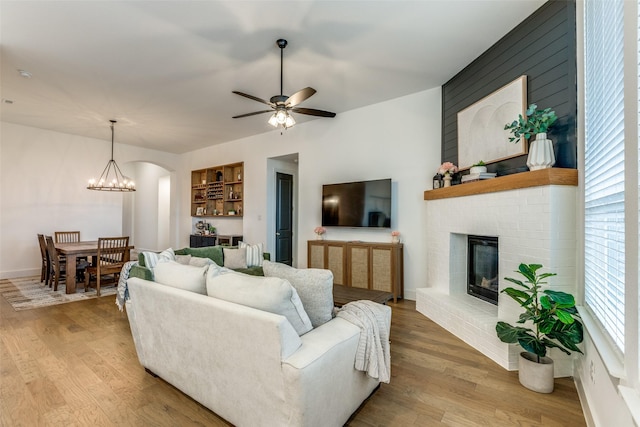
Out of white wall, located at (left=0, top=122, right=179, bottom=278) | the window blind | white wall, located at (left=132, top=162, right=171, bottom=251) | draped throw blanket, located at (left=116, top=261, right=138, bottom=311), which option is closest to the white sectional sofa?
the window blind

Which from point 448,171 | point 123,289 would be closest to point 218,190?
point 123,289

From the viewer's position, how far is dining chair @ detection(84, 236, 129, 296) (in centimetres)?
477

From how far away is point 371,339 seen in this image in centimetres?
184

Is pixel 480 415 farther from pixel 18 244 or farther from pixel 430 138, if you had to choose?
pixel 18 244

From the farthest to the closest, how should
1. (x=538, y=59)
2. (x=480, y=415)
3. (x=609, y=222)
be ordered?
(x=538, y=59)
(x=480, y=415)
(x=609, y=222)

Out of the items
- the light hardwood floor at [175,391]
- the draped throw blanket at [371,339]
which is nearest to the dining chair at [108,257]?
the light hardwood floor at [175,391]

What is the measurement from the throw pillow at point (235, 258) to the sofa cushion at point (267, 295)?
243 cm

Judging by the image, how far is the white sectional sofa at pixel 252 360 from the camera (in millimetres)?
1430

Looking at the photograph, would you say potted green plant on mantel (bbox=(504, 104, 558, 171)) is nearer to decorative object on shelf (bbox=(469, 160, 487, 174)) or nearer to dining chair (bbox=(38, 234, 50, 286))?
decorative object on shelf (bbox=(469, 160, 487, 174))

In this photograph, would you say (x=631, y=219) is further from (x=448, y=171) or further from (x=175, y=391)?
(x=175, y=391)

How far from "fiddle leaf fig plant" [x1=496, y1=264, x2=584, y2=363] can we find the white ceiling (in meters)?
2.41

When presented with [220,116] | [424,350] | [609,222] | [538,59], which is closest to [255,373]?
[424,350]

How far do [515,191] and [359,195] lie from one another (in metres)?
2.45

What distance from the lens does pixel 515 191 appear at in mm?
2652
